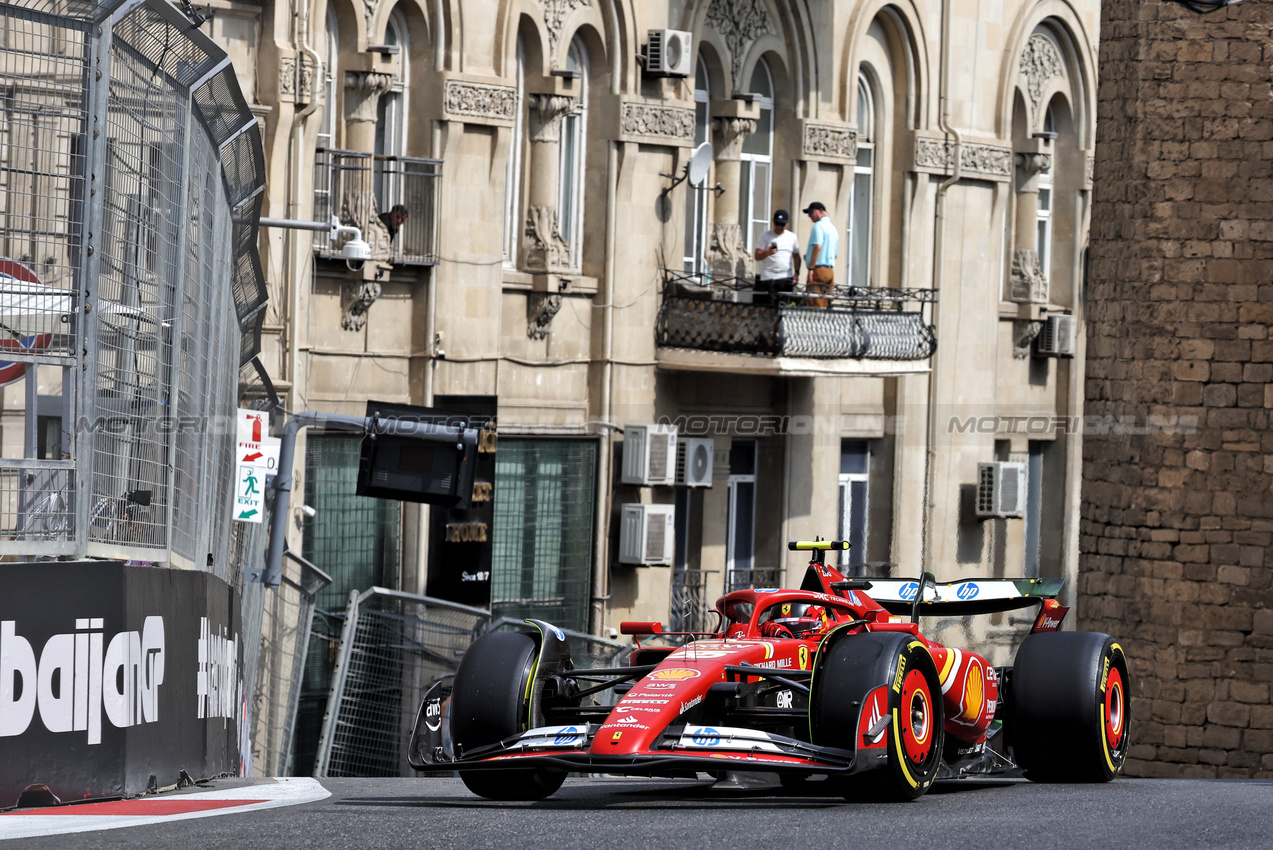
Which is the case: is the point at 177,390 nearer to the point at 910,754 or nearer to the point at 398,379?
the point at 910,754

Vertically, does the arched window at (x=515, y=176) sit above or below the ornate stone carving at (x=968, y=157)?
below

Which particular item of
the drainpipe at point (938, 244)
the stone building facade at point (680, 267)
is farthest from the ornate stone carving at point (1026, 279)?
the drainpipe at point (938, 244)

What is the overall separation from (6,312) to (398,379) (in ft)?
51.3

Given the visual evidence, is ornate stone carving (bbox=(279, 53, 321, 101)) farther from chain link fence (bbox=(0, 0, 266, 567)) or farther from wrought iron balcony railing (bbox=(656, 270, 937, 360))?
chain link fence (bbox=(0, 0, 266, 567))

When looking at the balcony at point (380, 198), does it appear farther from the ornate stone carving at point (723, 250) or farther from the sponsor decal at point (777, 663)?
the sponsor decal at point (777, 663)

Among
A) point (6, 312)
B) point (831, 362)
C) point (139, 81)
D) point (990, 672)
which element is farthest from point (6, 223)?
point (831, 362)

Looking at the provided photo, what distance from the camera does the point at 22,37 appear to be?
333 inches

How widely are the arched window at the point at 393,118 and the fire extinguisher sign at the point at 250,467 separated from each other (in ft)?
27.1

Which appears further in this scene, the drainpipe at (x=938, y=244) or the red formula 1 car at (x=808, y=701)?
the drainpipe at (x=938, y=244)

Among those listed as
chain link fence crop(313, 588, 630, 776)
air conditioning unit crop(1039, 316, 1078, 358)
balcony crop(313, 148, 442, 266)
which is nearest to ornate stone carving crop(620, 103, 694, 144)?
balcony crop(313, 148, 442, 266)

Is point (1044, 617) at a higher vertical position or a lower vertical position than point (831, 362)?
lower

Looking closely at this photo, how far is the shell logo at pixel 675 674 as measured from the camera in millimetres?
9773

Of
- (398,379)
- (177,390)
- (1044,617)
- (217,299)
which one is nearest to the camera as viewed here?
(177,390)

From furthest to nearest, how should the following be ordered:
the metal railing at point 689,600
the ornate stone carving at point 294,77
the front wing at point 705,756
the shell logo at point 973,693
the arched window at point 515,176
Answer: the metal railing at point 689,600, the arched window at point 515,176, the ornate stone carving at point 294,77, the shell logo at point 973,693, the front wing at point 705,756
